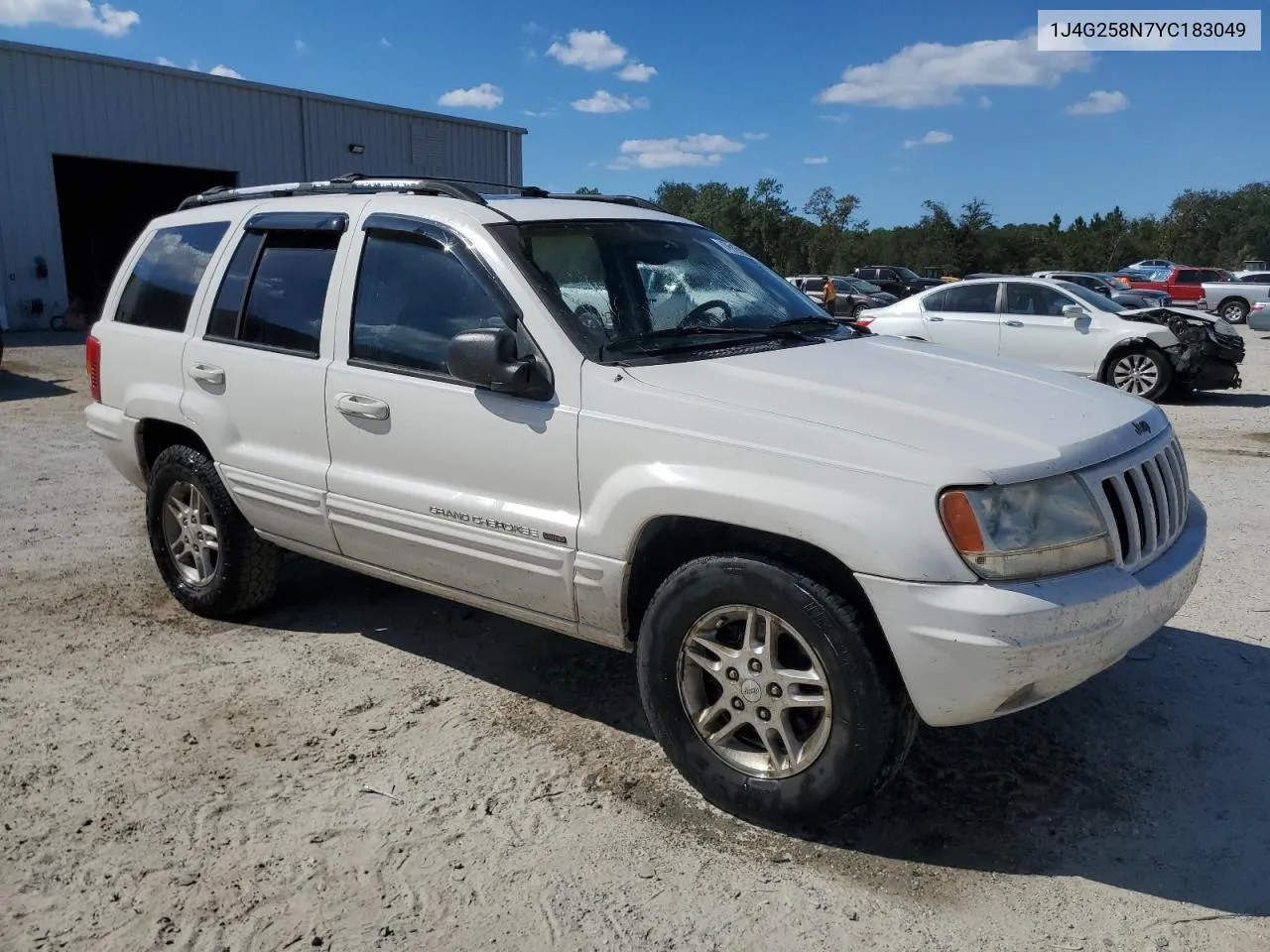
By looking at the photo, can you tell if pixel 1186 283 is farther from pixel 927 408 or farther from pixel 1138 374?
pixel 927 408

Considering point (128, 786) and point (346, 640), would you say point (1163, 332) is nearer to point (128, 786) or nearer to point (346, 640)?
point (346, 640)

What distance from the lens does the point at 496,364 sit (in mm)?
3221

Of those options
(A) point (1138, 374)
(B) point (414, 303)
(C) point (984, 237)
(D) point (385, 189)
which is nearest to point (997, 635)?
(B) point (414, 303)

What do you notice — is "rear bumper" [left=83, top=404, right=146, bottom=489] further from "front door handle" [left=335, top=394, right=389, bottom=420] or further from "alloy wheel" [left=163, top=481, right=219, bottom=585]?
"front door handle" [left=335, top=394, right=389, bottom=420]

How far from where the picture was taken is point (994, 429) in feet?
9.40

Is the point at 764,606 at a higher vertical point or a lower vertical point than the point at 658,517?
lower

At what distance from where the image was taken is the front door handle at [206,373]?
4367mm

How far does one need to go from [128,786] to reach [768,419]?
2326mm

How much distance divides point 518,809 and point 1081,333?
449 inches

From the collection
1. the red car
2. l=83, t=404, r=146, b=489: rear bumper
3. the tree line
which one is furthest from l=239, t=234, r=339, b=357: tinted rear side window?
the tree line

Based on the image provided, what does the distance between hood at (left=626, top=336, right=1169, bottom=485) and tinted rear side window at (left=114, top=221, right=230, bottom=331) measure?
98.6 inches

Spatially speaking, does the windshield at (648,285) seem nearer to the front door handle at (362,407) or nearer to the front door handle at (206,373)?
the front door handle at (362,407)

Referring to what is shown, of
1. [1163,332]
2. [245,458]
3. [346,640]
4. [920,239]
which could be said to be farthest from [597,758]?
[920,239]

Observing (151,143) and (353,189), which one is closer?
(353,189)
